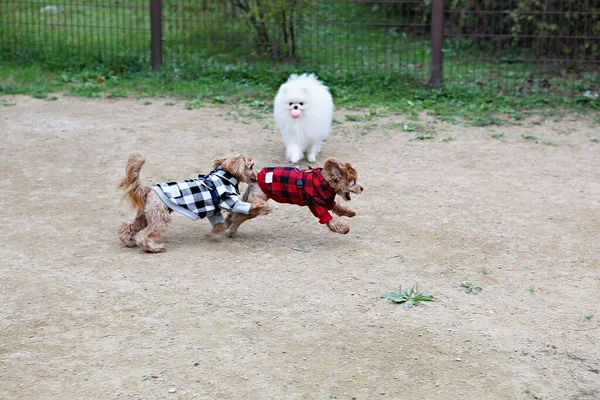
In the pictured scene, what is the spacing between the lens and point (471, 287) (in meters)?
4.11

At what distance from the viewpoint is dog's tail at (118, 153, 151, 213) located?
4.43 m

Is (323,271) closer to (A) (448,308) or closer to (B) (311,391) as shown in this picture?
(A) (448,308)

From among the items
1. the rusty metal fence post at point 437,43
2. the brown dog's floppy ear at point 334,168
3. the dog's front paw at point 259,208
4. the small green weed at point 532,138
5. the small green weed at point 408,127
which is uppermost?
the rusty metal fence post at point 437,43

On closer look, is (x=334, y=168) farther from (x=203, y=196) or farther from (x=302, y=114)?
(x=302, y=114)

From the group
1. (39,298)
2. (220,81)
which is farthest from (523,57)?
(39,298)

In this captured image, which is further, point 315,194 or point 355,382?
point 315,194

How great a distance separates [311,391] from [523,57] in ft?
22.6

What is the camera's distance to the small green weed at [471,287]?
13.3ft

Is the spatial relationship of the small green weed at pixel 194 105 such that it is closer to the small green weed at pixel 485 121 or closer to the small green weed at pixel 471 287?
the small green weed at pixel 485 121

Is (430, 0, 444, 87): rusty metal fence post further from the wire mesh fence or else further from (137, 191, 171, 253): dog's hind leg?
(137, 191, 171, 253): dog's hind leg

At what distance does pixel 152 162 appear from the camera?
20.8 ft

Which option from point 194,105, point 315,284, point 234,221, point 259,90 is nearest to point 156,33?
point 259,90

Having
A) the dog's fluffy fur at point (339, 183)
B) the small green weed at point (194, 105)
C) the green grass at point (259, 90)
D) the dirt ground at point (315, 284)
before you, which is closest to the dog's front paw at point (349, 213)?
the dog's fluffy fur at point (339, 183)

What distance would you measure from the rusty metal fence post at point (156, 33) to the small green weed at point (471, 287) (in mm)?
6503
